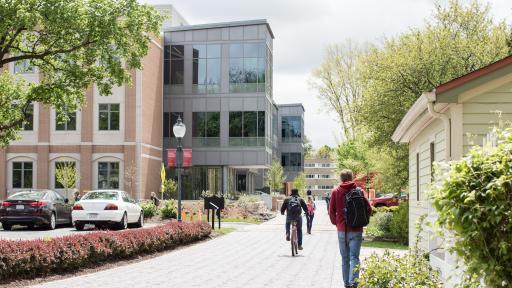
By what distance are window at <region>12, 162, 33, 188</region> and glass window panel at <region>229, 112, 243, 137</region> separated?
1509 centimetres

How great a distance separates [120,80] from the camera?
65.7ft

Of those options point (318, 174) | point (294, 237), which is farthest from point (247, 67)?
point (318, 174)

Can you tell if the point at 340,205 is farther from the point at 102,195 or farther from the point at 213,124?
the point at 213,124

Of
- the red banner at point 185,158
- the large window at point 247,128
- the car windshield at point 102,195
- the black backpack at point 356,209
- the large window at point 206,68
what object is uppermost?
the large window at point 206,68

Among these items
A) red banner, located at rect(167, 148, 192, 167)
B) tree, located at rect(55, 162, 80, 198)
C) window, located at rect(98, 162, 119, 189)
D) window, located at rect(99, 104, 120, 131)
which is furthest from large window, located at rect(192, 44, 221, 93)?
tree, located at rect(55, 162, 80, 198)

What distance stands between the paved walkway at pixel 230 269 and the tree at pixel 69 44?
549cm

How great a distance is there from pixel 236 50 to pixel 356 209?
45.9m

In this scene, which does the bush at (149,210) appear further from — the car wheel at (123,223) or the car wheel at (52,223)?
the car wheel at (123,223)

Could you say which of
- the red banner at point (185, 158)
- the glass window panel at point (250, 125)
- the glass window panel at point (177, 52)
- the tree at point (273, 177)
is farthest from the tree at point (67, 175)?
the tree at point (273, 177)

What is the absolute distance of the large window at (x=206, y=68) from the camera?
55.6 meters

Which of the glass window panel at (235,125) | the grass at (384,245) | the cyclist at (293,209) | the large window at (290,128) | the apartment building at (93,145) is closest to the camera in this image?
the cyclist at (293,209)

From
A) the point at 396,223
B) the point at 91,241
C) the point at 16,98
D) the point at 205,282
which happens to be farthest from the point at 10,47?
the point at 396,223

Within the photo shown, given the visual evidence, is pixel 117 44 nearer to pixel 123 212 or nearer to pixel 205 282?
pixel 123 212

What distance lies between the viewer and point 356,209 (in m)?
10.3
